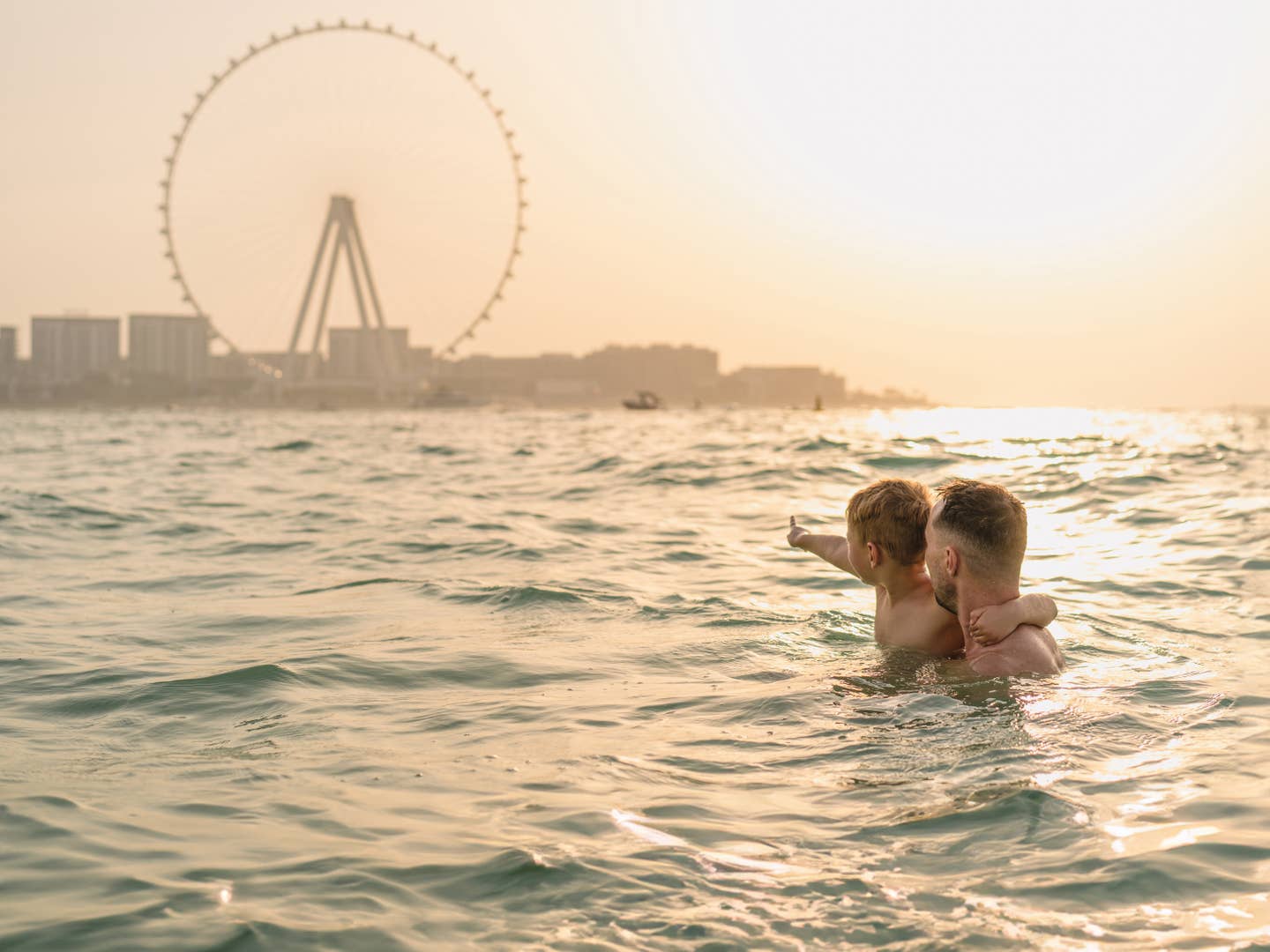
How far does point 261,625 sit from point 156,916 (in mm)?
4827

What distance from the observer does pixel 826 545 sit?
687cm

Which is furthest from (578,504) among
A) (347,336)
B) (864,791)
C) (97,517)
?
(347,336)

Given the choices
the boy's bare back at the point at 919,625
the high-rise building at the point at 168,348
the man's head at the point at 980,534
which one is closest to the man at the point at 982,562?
the man's head at the point at 980,534

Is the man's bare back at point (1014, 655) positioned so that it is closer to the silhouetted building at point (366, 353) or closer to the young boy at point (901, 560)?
the young boy at point (901, 560)

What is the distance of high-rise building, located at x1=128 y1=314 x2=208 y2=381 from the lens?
470 feet

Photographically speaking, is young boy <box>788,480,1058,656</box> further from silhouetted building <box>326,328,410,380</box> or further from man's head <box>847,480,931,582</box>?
silhouetted building <box>326,328,410,380</box>

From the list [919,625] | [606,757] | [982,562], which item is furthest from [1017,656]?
[606,757]

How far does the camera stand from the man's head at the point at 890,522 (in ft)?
20.4

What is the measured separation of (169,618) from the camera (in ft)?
27.0

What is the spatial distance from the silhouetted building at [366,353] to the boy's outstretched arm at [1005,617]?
78.1 metres

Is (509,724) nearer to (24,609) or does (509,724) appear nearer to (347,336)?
(24,609)

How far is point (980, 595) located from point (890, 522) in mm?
714

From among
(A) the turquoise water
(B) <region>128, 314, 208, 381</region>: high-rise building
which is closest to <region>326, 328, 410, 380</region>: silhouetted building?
(B) <region>128, 314, 208, 381</region>: high-rise building

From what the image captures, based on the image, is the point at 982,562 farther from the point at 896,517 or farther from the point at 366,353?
the point at 366,353
